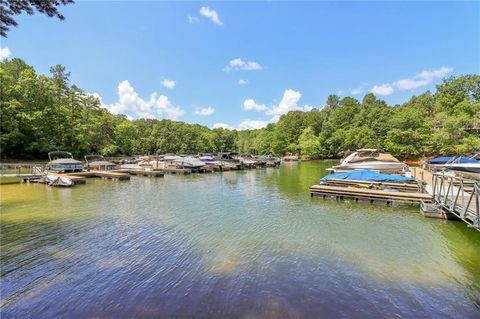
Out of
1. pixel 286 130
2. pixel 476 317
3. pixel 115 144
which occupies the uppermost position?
pixel 286 130

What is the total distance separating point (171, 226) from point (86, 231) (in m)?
3.75

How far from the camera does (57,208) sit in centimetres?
1652

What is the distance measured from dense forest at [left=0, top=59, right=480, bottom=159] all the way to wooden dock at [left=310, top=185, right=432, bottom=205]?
3717cm

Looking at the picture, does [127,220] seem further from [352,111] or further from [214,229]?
[352,111]

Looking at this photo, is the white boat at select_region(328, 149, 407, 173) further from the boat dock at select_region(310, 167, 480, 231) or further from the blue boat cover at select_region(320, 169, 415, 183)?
the blue boat cover at select_region(320, 169, 415, 183)

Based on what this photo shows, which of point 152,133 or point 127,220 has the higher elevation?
point 152,133

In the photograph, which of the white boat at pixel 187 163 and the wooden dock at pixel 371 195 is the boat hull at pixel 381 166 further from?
the white boat at pixel 187 163

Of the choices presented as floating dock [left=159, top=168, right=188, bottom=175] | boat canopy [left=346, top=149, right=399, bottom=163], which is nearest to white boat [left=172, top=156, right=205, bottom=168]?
floating dock [left=159, top=168, right=188, bottom=175]

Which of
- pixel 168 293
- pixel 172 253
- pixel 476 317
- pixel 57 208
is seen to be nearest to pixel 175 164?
pixel 57 208

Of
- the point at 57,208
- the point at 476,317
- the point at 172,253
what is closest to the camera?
the point at 476,317

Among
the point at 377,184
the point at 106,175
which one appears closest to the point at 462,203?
the point at 377,184

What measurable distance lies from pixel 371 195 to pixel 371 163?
13924 mm

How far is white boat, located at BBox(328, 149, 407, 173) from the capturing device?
30031 millimetres

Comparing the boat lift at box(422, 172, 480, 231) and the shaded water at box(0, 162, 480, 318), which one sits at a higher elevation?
the boat lift at box(422, 172, 480, 231)
